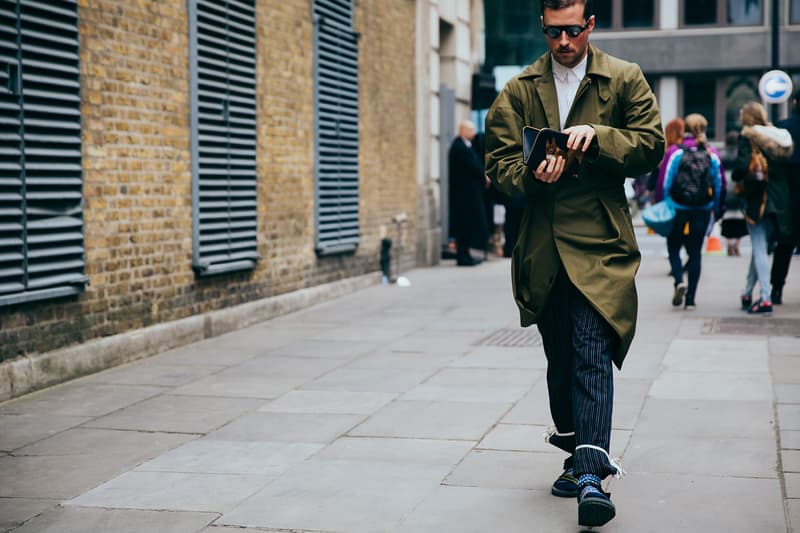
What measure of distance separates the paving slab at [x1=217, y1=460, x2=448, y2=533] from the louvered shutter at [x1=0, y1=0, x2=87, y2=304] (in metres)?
2.65

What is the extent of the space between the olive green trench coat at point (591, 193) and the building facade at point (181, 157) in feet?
11.7

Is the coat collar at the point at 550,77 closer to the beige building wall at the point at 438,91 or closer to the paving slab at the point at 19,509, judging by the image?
the paving slab at the point at 19,509

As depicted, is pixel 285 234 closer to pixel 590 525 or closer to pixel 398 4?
pixel 398 4

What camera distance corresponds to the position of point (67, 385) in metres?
7.29

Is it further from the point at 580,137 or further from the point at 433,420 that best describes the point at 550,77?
the point at 433,420

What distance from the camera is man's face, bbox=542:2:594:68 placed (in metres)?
4.23

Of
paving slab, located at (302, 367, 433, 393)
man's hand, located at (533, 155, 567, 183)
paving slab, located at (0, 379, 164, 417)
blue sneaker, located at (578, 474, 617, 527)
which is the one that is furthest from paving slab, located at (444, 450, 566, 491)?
paving slab, located at (0, 379, 164, 417)

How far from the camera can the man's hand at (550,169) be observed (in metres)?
4.11

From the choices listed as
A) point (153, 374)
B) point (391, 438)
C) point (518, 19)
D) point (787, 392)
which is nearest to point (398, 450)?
point (391, 438)

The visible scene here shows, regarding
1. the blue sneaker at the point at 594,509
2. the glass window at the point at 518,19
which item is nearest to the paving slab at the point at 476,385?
the blue sneaker at the point at 594,509

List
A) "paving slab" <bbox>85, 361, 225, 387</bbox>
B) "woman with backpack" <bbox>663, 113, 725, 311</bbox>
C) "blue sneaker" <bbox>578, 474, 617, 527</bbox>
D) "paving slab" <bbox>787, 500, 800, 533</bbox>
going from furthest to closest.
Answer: "woman with backpack" <bbox>663, 113, 725, 311</bbox> < "paving slab" <bbox>85, 361, 225, 387</bbox> < "paving slab" <bbox>787, 500, 800, 533</bbox> < "blue sneaker" <bbox>578, 474, 617, 527</bbox>

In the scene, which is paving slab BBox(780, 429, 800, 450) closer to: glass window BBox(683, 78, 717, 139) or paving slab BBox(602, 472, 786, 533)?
paving slab BBox(602, 472, 786, 533)

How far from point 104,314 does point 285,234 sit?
367 cm

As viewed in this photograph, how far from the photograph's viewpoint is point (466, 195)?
1681 cm
